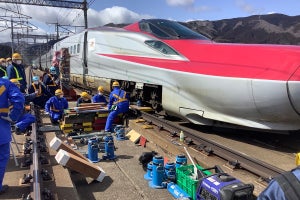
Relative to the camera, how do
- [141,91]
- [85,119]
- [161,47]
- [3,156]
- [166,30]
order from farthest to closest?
[141,91], [85,119], [166,30], [161,47], [3,156]

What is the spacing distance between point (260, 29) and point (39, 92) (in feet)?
57.8

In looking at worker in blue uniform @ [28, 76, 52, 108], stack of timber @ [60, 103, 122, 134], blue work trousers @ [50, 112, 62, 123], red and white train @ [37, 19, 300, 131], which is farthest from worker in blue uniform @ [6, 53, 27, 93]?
red and white train @ [37, 19, 300, 131]

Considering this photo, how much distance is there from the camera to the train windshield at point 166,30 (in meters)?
8.31

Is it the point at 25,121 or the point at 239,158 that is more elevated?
the point at 25,121

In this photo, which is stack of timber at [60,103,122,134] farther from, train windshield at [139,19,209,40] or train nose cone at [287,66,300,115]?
train nose cone at [287,66,300,115]

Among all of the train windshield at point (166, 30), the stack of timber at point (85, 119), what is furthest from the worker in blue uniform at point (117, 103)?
the train windshield at point (166, 30)

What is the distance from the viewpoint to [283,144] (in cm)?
660

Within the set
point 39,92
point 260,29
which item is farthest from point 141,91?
point 260,29

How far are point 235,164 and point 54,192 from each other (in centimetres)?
263

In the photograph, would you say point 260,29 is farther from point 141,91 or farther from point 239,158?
point 239,158

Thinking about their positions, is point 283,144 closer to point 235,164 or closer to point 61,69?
point 235,164

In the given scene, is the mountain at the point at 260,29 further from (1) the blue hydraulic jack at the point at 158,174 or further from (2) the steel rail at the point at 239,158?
(1) the blue hydraulic jack at the point at 158,174

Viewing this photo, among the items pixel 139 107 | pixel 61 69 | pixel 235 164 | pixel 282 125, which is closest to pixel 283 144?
pixel 282 125

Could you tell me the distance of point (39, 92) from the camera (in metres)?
10.7
